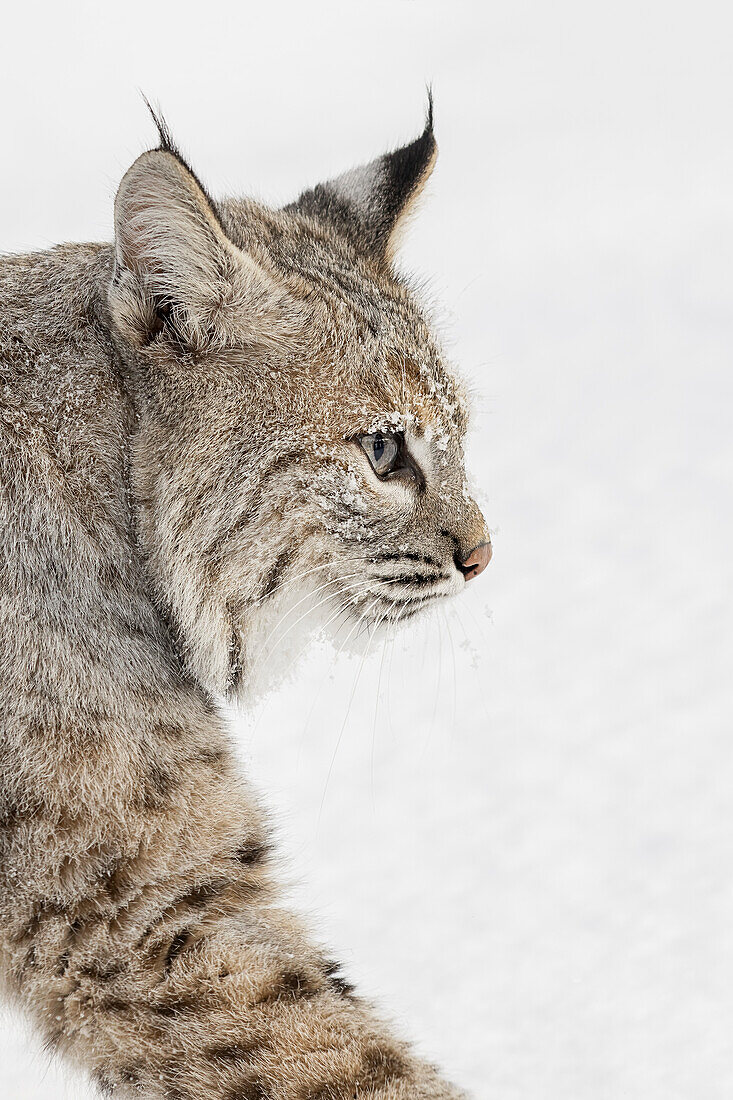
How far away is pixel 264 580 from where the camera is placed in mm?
2609

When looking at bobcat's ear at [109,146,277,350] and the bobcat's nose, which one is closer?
bobcat's ear at [109,146,277,350]

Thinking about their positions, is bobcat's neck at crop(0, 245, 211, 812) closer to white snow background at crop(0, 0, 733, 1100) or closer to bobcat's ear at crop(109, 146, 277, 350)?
bobcat's ear at crop(109, 146, 277, 350)

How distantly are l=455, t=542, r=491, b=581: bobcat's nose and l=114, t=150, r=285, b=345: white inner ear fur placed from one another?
0.69 meters

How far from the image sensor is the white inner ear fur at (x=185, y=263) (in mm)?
2318

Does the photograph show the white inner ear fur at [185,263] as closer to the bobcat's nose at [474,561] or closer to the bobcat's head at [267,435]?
the bobcat's head at [267,435]

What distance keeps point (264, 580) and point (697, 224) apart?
481 centimetres

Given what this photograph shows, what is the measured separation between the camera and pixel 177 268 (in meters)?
2.43

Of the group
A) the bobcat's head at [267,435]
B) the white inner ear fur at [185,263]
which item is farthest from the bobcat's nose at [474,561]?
the white inner ear fur at [185,263]

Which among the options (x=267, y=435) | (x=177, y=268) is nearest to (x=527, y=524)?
(x=267, y=435)

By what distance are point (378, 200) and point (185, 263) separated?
2.82 feet

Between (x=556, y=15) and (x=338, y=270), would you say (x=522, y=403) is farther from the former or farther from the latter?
(x=556, y=15)

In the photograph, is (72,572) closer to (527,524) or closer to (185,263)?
(185,263)

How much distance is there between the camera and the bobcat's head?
8.09 feet

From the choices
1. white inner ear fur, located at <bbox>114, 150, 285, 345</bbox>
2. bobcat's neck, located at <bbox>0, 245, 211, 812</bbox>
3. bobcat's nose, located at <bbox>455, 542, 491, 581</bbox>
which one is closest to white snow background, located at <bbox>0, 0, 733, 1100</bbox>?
bobcat's nose, located at <bbox>455, 542, 491, 581</bbox>
